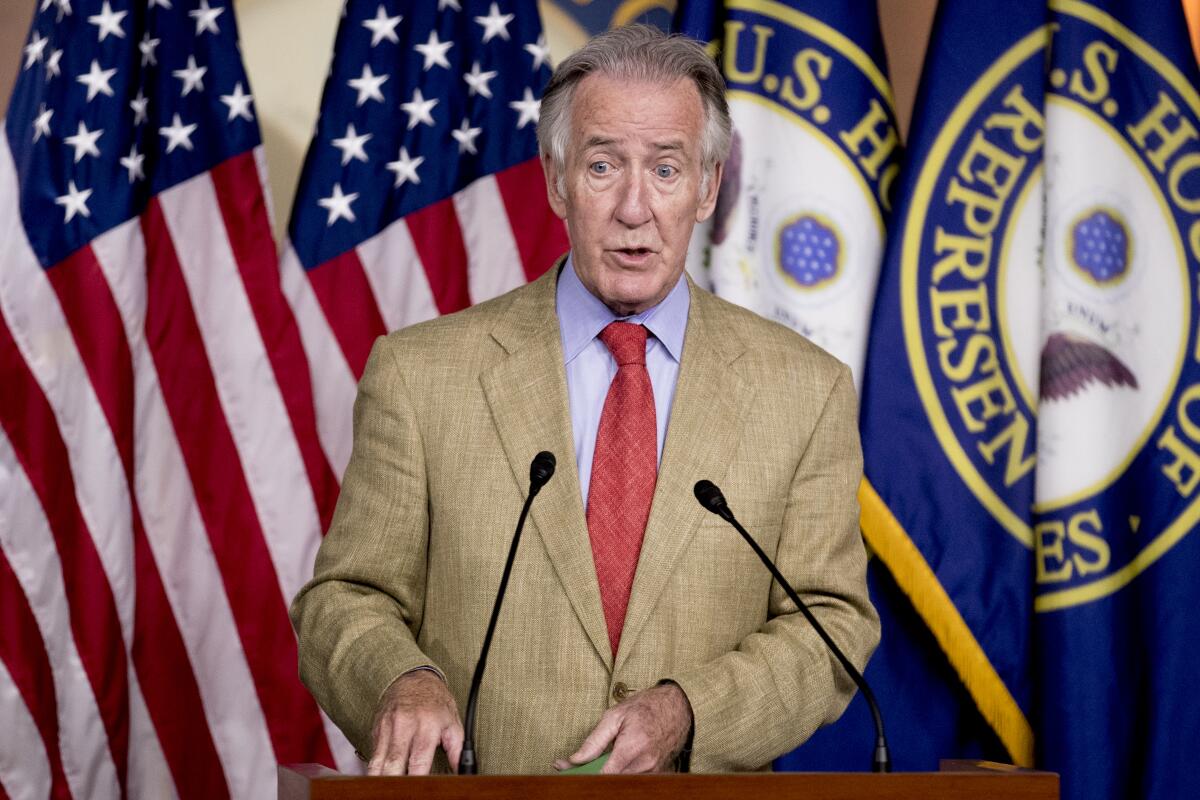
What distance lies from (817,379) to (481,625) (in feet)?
2.02

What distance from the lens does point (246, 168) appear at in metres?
3.41

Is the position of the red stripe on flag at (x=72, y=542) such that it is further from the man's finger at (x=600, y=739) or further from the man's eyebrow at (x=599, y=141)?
the man's finger at (x=600, y=739)

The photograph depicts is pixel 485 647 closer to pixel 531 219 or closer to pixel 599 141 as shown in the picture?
pixel 599 141

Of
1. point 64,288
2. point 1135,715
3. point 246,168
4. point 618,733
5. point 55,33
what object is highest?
point 55,33

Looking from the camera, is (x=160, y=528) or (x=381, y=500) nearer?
(x=381, y=500)

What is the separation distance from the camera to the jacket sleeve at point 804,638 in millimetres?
1711

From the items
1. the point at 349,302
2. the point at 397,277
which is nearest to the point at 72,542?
the point at 349,302

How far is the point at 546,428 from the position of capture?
1.97m

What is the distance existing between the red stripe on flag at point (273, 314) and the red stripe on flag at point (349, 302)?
10 centimetres

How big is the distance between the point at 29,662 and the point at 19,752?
0.20m

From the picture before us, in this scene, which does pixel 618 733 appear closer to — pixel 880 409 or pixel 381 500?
pixel 381 500

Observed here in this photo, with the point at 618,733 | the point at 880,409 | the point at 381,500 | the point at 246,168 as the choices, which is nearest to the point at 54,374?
the point at 246,168

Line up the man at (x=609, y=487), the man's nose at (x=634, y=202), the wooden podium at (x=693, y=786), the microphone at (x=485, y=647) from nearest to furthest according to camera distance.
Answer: the wooden podium at (x=693, y=786) → the microphone at (x=485, y=647) → the man at (x=609, y=487) → the man's nose at (x=634, y=202)

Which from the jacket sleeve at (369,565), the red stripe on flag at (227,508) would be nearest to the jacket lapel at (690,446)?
the jacket sleeve at (369,565)
